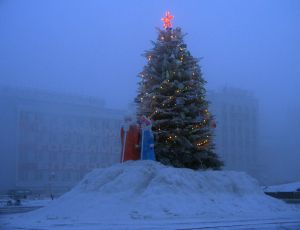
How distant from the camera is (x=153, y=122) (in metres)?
21.0

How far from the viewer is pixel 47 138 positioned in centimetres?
5134

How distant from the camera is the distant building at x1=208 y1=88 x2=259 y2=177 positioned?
6162 cm

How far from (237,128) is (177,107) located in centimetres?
4370

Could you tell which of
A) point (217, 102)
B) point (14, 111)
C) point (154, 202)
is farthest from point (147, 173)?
point (217, 102)

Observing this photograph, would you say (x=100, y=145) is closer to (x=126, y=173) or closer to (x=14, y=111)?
(x=14, y=111)

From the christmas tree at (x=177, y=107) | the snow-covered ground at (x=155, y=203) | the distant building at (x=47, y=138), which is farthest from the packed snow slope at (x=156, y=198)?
the distant building at (x=47, y=138)

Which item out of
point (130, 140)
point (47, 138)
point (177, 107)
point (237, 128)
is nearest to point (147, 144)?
point (130, 140)

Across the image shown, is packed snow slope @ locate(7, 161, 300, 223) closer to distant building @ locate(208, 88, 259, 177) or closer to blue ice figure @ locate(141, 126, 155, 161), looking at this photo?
blue ice figure @ locate(141, 126, 155, 161)

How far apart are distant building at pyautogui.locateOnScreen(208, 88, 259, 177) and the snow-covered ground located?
4176 centimetres

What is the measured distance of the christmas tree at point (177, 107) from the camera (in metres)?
20.8

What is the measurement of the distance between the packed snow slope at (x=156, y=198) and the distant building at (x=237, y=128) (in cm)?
4195

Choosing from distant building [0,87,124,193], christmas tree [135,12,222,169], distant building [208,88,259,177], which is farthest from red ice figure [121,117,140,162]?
distant building [208,88,259,177]

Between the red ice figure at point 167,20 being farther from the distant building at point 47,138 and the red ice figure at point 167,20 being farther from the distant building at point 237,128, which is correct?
the distant building at point 237,128

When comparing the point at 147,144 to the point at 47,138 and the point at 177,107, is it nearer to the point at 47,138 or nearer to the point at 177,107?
the point at 177,107
